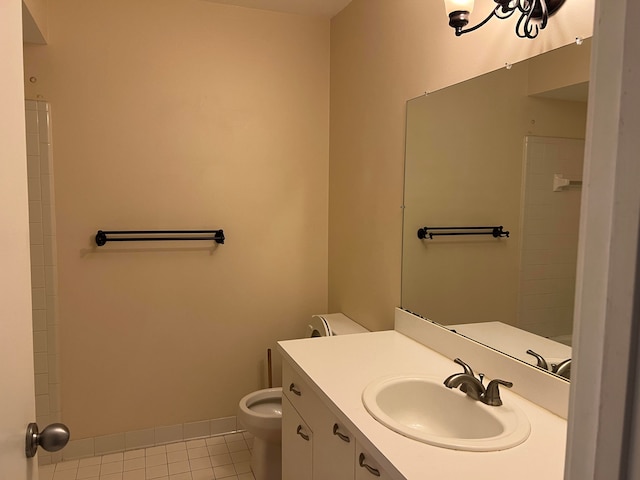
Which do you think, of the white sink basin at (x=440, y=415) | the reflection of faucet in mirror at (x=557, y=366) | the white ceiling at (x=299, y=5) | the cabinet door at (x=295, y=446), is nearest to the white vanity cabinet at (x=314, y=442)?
the cabinet door at (x=295, y=446)

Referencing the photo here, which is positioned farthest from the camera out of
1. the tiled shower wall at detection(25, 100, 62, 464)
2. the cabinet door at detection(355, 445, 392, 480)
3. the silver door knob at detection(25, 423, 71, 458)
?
the tiled shower wall at detection(25, 100, 62, 464)

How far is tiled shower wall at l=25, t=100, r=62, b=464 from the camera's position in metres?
2.47

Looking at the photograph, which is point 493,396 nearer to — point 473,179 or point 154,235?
point 473,179

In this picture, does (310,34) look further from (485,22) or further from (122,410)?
(122,410)

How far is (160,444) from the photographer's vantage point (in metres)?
2.83

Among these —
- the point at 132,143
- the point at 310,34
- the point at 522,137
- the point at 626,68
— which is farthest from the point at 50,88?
the point at 626,68

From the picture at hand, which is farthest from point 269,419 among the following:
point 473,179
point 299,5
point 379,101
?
point 299,5

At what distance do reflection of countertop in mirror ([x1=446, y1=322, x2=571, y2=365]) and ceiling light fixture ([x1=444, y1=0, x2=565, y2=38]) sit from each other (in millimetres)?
943

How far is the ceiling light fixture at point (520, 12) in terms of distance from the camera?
4.68 ft

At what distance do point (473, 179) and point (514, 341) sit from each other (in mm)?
615

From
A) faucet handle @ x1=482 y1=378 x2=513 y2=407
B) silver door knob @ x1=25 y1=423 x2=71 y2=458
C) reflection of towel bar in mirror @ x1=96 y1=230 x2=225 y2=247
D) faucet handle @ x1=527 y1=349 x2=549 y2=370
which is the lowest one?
faucet handle @ x1=482 y1=378 x2=513 y2=407

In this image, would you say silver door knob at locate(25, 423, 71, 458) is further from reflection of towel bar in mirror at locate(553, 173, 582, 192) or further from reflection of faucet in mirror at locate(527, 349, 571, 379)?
reflection of towel bar in mirror at locate(553, 173, 582, 192)

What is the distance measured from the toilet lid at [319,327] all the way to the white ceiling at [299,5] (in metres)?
1.78

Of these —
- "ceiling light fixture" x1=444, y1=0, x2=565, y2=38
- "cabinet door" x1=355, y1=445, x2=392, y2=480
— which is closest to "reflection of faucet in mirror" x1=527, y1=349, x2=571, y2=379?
"cabinet door" x1=355, y1=445, x2=392, y2=480
